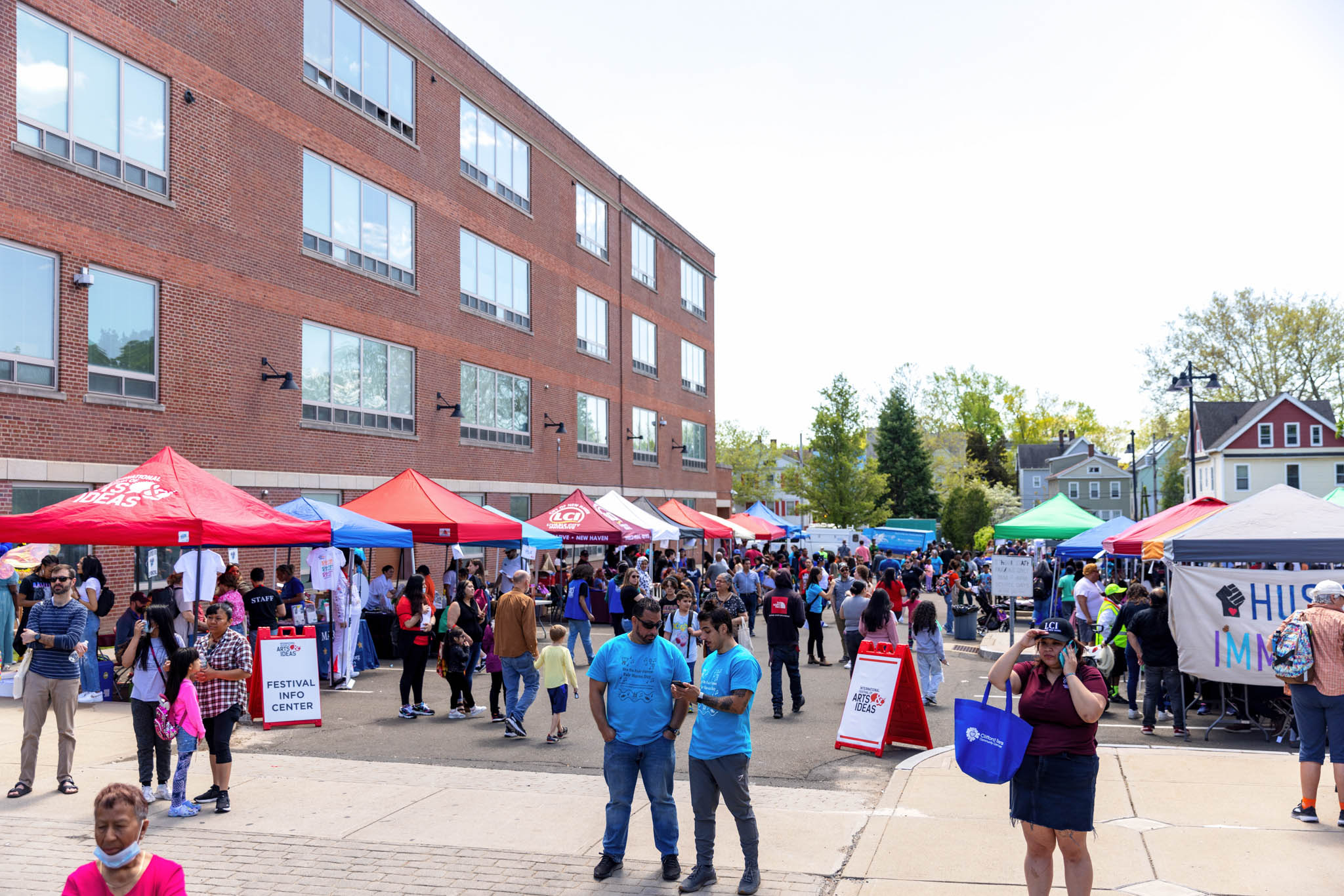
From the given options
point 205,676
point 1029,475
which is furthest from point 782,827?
point 1029,475

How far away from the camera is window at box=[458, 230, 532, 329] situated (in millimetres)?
29203

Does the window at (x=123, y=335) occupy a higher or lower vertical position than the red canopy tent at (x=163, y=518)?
higher

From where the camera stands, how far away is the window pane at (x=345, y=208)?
77.9ft

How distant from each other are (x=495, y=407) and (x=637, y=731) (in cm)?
2443

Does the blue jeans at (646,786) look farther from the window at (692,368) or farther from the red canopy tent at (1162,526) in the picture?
the window at (692,368)

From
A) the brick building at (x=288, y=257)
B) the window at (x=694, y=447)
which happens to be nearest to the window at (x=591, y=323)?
the brick building at (x=288, y=257)

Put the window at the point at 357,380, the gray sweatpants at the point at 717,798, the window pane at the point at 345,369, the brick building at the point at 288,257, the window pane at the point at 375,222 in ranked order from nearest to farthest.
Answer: the gray sweatpants at the point at 717,798
the brick building at the point at 288,257
the window at the point at 357,380
the window pane at the point at 345,369
the window pane at the point at 375,222

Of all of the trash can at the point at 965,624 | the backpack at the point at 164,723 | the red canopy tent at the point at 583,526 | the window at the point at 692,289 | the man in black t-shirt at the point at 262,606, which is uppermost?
the window at the point at 692,289

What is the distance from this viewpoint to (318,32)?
76.4ft

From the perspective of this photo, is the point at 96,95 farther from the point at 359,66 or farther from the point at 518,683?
the point at 518,683

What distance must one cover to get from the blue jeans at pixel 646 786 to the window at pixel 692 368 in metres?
40.0

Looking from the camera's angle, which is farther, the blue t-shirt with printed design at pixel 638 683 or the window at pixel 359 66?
the window at pixel 359 66

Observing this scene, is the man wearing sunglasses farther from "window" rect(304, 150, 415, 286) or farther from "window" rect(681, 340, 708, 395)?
"window" rect(681, 340, 708, 395)

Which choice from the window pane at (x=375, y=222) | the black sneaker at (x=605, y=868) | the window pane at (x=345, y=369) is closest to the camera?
the black sneaker at (x=605, y=868)
